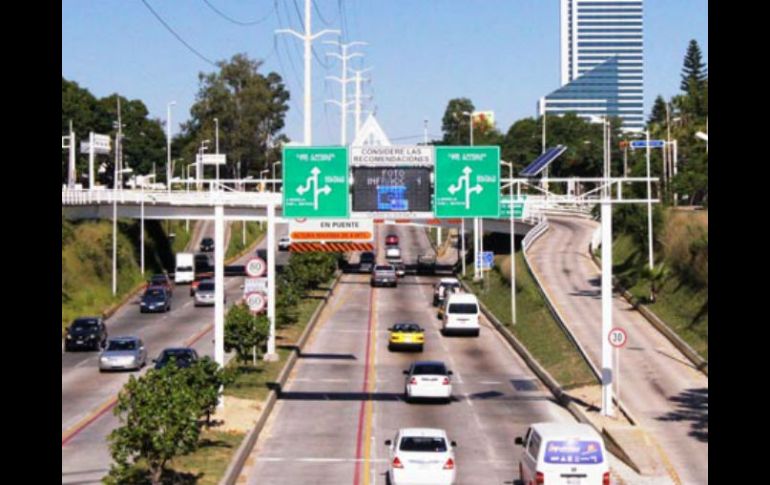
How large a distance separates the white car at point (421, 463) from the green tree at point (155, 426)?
15.3 ft

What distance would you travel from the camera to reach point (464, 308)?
60062 mm

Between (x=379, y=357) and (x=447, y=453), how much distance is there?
26646 mm

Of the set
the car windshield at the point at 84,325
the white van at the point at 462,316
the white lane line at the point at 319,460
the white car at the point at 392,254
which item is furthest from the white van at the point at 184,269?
the white lane line at the point at 319,460

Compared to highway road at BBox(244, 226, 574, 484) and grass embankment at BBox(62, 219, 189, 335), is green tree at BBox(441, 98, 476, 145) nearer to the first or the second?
grass embankment at BBox(62, 219, 189, 335)

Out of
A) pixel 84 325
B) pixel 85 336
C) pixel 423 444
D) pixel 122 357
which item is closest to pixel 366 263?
pixel 84 325

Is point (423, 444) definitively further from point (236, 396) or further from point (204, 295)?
point (204, 295)

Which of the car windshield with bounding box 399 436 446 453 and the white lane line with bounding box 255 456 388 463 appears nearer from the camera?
the car windshield with bounding box 399 436 446 453

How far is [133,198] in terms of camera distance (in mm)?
86688

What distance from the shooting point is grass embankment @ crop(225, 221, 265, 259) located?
119 m

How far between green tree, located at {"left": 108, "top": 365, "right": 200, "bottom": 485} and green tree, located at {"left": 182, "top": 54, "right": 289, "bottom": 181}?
12007 cm

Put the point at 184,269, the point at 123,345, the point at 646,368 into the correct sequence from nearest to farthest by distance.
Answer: the point at 646,368, the point at 123,345, the point at 184,269

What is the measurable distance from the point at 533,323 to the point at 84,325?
69.2 ft

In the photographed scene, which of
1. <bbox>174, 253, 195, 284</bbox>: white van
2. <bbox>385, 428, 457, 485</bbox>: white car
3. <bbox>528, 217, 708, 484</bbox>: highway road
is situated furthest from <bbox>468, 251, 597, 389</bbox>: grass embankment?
<bbox>174, 253, 195, 284</bbox>: white van
